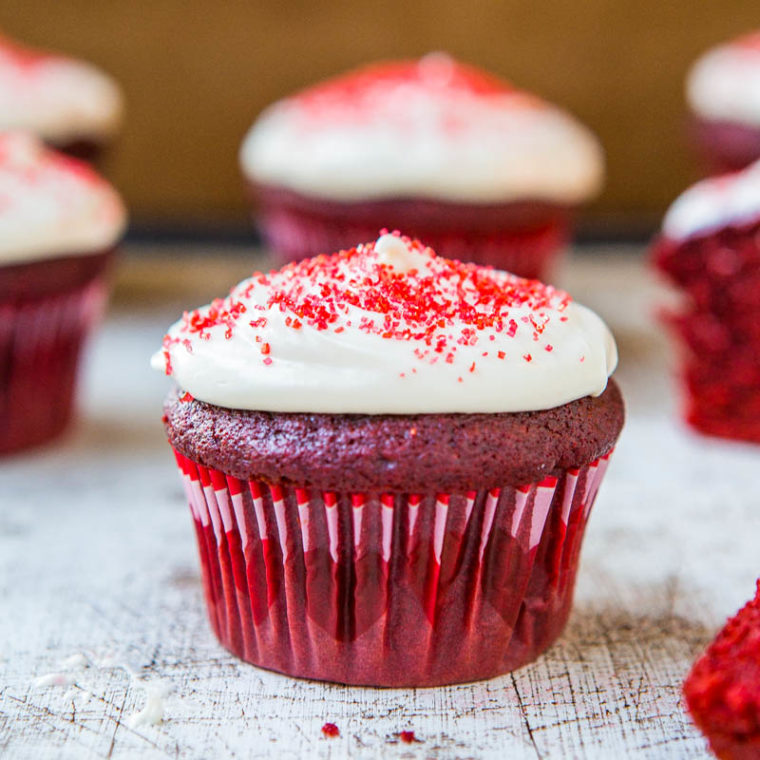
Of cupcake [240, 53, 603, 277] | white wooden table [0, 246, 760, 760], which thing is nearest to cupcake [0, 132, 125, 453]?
white wooden table [0, 246, 760, 760]

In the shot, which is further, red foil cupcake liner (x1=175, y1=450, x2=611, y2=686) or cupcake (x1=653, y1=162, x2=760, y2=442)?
cupcake (x1=653, y1=162, x2=760, y2=442)

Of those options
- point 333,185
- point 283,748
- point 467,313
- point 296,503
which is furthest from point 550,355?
point 333,185

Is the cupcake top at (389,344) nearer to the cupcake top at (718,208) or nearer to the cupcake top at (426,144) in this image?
the cupcake top at (718,208)

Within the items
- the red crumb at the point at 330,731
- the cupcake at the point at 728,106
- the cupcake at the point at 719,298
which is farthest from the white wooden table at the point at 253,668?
the cupcake at the point at 728,106

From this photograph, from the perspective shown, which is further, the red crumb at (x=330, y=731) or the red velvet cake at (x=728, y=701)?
the red crumb at (x=330, y=731)

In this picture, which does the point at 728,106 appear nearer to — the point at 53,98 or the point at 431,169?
the point at 431,169

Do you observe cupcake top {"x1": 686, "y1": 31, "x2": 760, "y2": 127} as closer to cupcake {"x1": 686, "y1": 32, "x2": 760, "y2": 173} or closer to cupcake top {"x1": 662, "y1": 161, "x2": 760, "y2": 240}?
cupcake {"x1": 686, "y1": 32, "x2": 760, "y2": 173}

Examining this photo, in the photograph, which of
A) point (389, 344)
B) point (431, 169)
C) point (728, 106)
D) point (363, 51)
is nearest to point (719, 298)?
point (431, 169)
